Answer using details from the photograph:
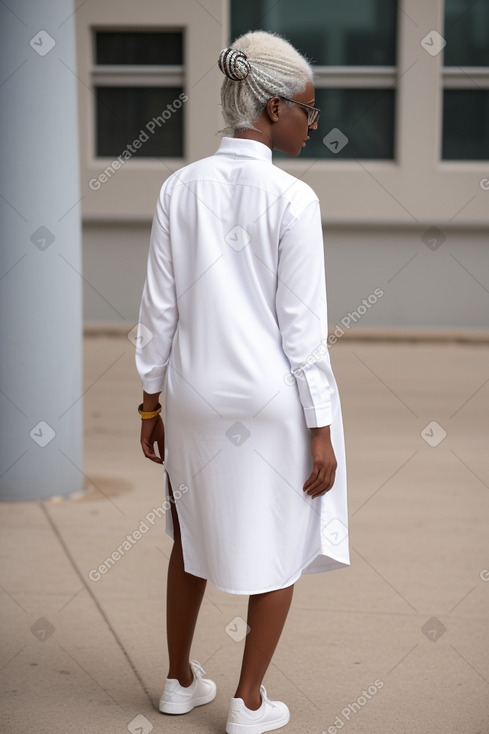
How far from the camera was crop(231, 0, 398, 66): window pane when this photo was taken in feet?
44.6

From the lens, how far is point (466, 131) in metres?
13.7

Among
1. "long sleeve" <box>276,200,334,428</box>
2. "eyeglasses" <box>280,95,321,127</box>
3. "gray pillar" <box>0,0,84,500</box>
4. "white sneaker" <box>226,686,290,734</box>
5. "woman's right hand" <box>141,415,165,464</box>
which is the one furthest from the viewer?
"gray pillar" <box>0,0,84,500</box>

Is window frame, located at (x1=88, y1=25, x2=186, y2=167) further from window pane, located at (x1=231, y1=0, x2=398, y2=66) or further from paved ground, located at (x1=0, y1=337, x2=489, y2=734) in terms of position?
paved ground, located at (x1=0, y1=337, x2=489, y2=734)

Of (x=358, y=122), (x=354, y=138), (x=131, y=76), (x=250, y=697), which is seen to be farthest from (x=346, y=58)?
(x=250, y=697)

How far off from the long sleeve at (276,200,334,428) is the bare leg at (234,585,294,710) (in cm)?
49

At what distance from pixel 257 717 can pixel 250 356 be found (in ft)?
3.33

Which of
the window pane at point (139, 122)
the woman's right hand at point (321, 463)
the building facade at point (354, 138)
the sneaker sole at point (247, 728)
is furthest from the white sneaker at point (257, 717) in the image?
the window pane at point (139, 122)

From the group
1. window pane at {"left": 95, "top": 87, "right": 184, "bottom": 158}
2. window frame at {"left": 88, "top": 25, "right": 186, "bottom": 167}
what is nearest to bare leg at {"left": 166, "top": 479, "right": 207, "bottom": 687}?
window frame at {"left": 88, "top": 25, "right": 186, "bottom": 167}

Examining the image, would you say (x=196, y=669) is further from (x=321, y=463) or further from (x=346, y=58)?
→ (x=346, y=58)

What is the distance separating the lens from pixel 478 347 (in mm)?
12391

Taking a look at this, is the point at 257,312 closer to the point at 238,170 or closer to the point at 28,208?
the point at 238,170

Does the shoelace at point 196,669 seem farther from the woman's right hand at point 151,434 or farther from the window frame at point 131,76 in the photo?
the window frame at point 131,76

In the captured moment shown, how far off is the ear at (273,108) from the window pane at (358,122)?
11029mm

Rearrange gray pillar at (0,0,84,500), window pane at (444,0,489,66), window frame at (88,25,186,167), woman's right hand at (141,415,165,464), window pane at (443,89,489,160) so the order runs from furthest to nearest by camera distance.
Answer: window frame at (88,25,186,167), window pane at (443,89,489,160), window pane at (444,0,489,66), gray pillar at (0,0,84,500), woman's right hand at (141,415,165,464)
